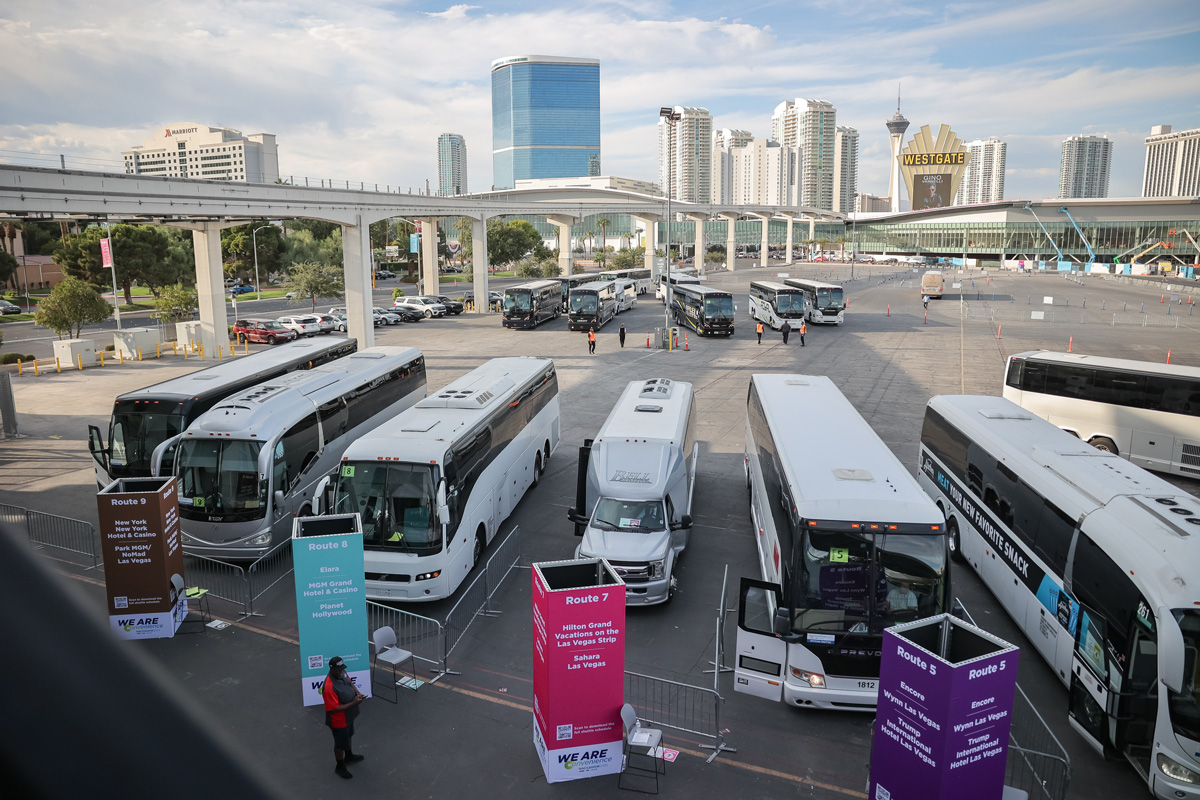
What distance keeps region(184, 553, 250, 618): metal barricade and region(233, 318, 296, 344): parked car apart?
31.2m

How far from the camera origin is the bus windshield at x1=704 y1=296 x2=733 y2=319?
156ft

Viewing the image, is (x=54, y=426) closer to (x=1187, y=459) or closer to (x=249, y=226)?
(x=1187, y=459)

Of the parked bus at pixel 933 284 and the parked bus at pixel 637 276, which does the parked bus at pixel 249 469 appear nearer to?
the parked bus at pixel 637 276

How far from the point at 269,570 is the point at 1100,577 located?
13838 mm

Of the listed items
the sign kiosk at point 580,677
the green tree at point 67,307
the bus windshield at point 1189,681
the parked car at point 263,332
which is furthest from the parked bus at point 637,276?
the bus windshield at point 1189,681

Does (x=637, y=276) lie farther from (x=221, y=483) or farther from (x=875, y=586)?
(x=875, y=586)

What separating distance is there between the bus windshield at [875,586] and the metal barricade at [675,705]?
1788mm

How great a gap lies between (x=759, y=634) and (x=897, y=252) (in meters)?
165

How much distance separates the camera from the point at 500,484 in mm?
17078

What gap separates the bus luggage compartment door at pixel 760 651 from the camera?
35.3 ft

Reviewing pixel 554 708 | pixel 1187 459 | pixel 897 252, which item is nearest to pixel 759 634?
pixel 554 708

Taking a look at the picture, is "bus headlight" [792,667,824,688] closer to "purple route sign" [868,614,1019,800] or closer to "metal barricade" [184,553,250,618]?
"purple route sign" [868,614,1019,800]

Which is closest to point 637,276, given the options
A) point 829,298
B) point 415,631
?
point 829,298

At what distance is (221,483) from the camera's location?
15.4m
